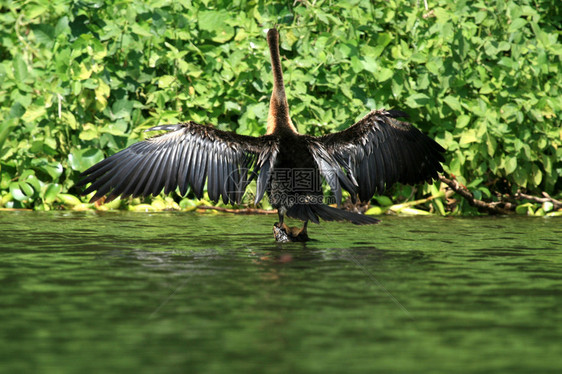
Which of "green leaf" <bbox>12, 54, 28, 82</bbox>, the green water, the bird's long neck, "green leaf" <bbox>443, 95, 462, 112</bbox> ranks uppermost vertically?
"green leaf" <bbox>12, 54, 28, 82</bbox>

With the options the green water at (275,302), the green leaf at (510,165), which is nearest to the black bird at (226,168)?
the green water at (275,302)

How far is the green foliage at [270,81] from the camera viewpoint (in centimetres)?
1034

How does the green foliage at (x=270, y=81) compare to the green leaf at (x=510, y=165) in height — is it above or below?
above

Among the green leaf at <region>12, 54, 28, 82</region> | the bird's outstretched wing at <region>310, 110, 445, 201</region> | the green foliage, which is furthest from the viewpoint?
the green leaf at <region>12, 54, 28, 82</region>

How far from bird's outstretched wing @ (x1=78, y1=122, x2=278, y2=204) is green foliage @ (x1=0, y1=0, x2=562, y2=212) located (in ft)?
8.39

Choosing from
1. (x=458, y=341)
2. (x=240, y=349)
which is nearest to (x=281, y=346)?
(x=240, y=349)

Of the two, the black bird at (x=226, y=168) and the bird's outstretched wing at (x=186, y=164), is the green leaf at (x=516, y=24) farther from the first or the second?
the bird's outstretched wing at (x=186, y=164)

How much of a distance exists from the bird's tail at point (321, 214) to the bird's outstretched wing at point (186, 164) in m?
0.56

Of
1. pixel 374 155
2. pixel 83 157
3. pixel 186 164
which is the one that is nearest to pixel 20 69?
pixel 83 157

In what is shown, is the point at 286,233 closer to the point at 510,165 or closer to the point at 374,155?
the point at 374,155

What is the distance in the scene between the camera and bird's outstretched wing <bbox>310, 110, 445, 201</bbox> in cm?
795

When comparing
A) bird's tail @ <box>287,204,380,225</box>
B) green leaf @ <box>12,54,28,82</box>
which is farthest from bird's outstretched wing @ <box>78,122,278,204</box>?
green leaf @ <box>12,54,28,82</box>

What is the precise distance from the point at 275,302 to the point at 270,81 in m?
5.90

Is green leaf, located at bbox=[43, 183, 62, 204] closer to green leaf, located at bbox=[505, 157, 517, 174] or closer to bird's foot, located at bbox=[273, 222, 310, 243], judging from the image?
bird's foot, located at bbox=[273, 222, 310, 243]
